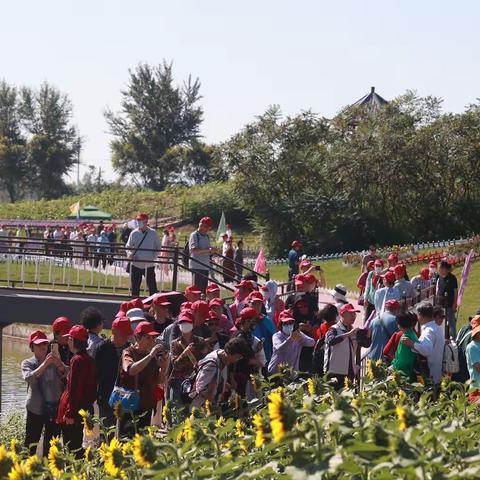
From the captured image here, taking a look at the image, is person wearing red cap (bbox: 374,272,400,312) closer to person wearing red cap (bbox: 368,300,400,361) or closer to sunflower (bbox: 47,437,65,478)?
person wearing red cap (bbox: 368,300,400,361)

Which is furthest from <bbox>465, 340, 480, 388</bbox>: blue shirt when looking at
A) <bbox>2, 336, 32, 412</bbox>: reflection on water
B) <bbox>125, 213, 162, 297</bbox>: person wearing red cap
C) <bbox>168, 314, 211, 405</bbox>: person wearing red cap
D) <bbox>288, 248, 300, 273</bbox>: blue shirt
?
<bbox>288, 248, 300, 273</bbox>: blue shirt

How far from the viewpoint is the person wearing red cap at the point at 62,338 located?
1118cm

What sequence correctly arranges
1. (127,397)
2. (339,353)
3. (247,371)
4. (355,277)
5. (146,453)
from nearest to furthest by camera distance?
1. (146,453)
2. (127,397)
3. (247,371)
4. (339,353)
5. (355,277)

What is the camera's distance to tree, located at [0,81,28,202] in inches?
3538

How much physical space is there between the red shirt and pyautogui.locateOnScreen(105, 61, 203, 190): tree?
78.5 m

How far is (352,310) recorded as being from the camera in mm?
11766

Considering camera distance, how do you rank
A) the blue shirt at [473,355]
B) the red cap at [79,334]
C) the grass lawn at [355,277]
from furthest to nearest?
1. the grass lawn at [355,277]
2. the blue shirt at [473,355]
3. the red cap at [79,334]

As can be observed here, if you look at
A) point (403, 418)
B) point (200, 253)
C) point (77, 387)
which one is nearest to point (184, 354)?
point (77, 387)

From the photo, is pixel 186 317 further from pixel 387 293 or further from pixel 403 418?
pixel 387 293

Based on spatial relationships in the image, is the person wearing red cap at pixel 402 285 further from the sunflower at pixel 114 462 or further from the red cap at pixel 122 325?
the sunflower at pixel 114 462

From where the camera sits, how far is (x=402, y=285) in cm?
1694

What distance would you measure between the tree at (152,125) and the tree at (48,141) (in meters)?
3.92

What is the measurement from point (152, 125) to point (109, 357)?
81645 mm

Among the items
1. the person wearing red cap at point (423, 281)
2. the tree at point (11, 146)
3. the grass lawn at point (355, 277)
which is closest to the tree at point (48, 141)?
the tree at point (11, 146)
